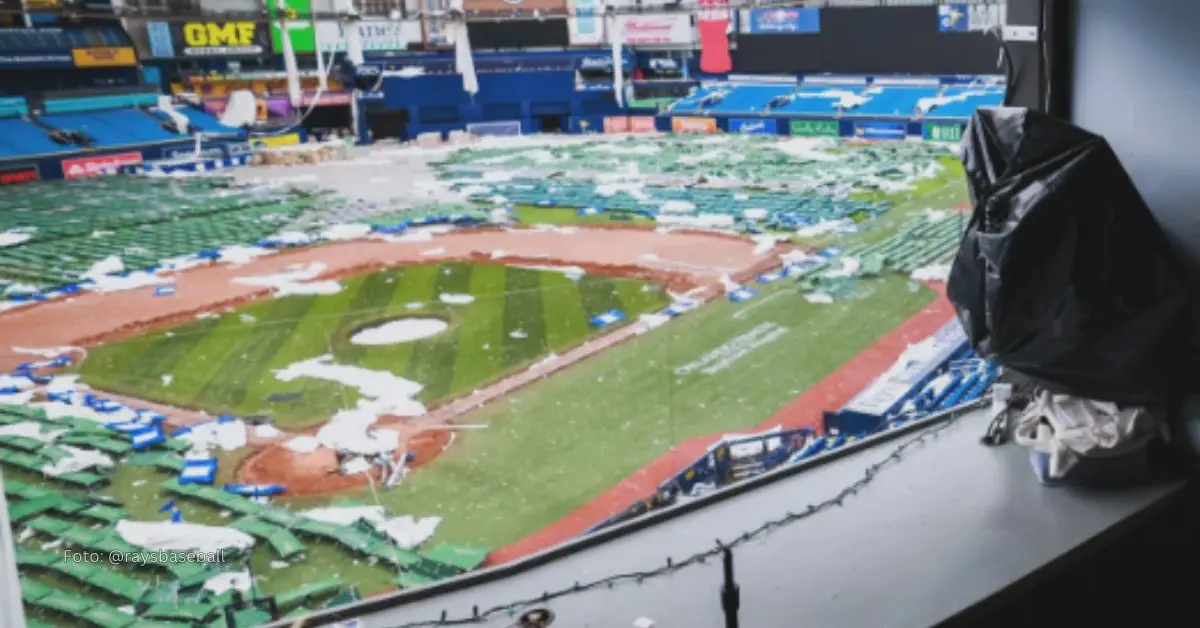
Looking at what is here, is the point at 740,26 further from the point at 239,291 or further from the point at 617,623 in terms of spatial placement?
the point at 617,623

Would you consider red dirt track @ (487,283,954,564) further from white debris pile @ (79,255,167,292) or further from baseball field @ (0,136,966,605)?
white debris pile @ (79,255,167,292)

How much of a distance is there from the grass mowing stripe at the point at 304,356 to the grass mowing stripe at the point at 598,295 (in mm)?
3004

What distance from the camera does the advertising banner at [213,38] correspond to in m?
29.9

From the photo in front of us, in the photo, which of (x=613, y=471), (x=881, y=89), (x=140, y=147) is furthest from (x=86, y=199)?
(x=881, y=89)

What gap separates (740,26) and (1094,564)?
93.7 ft

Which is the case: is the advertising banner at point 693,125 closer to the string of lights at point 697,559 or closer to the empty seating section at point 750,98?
the empty seating section at point 750,98

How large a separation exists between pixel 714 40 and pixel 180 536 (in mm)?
25866

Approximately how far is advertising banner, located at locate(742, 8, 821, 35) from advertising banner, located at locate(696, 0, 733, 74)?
0.71 meters

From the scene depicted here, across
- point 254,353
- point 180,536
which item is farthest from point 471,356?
point 180,536

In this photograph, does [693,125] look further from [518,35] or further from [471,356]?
[471,356]

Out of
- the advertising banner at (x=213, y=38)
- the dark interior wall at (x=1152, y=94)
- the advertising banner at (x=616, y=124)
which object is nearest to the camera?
the dark interior wall at (x=1152, y=94)

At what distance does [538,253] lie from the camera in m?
15.1

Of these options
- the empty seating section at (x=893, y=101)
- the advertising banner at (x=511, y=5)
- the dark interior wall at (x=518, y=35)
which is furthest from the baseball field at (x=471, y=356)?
the dark interior wall at (x=518, y=35)

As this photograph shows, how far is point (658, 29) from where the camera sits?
103ft
